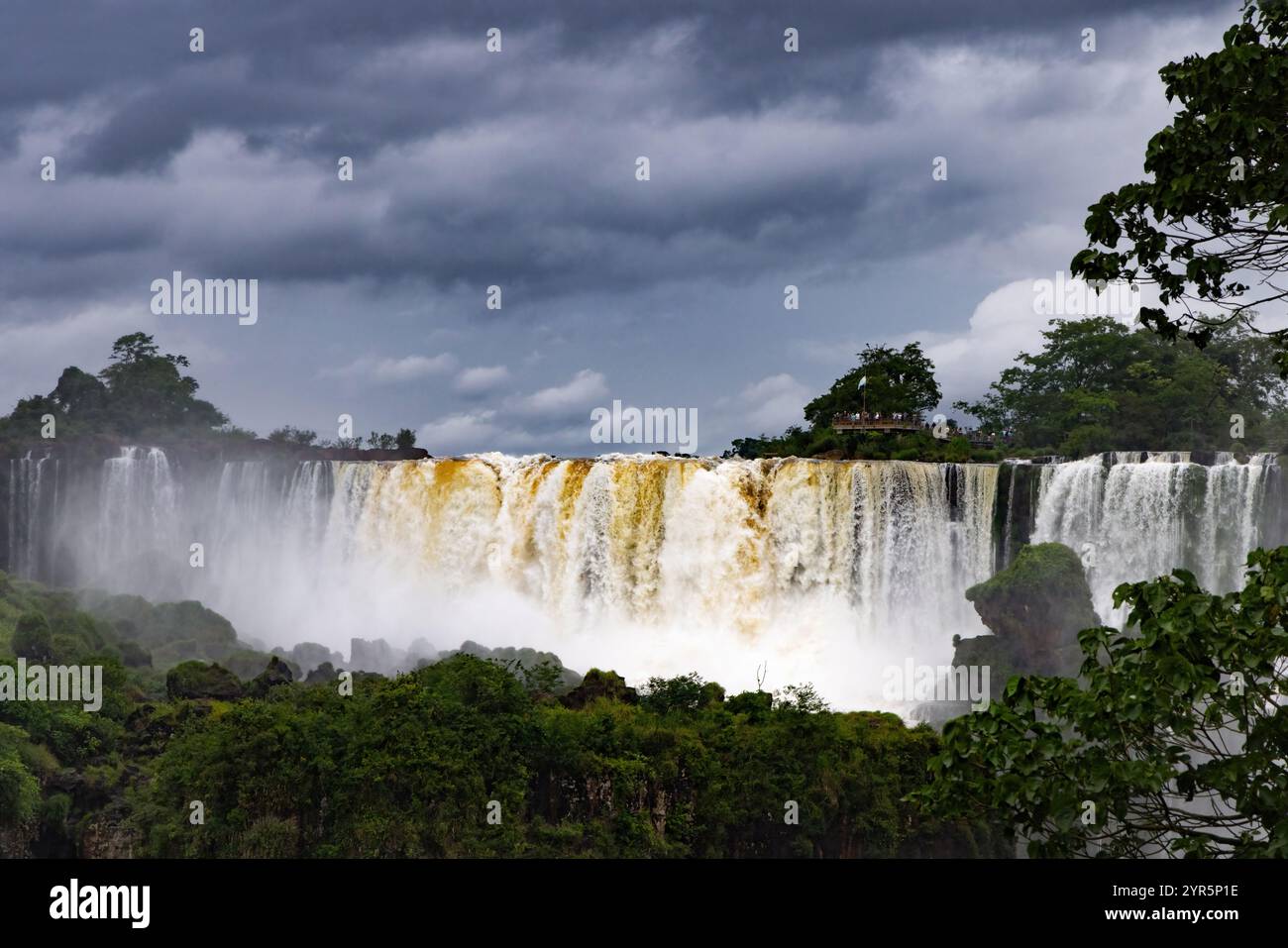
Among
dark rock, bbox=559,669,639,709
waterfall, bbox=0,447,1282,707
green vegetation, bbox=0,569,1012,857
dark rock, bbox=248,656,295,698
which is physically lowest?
green vegetation, bbox=0,569,1012,857

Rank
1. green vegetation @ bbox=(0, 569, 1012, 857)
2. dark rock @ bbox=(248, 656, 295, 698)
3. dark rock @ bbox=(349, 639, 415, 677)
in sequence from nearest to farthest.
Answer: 1. green vegetation @ bbox=(0, 569, 1012, 857)
2. dark rock @ bbox=(248, 656, 295, 698)
3. dark rock @ bbox=(349, 639, 415, 677)

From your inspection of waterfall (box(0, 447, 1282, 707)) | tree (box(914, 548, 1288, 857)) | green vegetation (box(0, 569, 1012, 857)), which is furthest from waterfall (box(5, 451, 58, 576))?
tree (box(914, 548, 1288, 857))

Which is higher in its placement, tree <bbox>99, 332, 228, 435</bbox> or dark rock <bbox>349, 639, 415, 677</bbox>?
tree <bbox>99, 332, 228, 435</bbox>

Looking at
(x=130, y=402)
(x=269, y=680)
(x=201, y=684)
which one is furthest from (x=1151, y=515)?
(x=130, y=402)

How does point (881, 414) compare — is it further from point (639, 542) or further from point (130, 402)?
point (130, 402)

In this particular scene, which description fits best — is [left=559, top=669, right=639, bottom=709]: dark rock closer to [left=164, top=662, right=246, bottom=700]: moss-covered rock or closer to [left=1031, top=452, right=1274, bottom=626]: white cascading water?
[left=164, top=662, right=246, bottom=700]: moss-covered rock

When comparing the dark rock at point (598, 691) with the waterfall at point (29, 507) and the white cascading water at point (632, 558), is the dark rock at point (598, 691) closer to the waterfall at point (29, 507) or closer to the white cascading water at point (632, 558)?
the white cascading water at point (632, 558)
